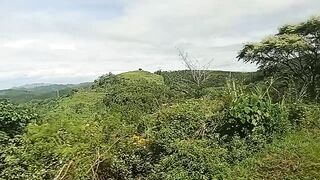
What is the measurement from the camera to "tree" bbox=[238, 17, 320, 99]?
14.2m

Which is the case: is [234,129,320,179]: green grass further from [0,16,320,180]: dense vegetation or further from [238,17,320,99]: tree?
[238,17,320,99]: tree

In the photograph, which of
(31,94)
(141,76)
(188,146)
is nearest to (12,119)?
(188,146)

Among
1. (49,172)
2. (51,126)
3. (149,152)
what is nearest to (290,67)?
(149,152)

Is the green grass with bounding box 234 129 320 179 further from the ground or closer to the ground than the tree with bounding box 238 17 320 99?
closer to the ground

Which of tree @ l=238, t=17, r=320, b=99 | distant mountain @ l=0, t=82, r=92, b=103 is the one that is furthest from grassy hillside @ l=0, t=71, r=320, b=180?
distant mountain @ l=0, t=82, r=92, b=103

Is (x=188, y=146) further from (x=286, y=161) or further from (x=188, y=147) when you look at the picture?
(x=286, y=161)

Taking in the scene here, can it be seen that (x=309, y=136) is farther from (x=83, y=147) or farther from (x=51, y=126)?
(x=51, y=126)

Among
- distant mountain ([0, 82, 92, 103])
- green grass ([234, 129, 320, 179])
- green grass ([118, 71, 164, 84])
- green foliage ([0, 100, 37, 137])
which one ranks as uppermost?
green grass ([118, 71, 164, 84])

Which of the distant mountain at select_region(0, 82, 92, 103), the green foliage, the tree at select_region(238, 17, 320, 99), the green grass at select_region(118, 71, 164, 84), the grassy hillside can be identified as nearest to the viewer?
the grassy hillside

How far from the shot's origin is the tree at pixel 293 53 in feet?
46.5

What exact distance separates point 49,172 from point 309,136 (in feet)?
Result: 17.3

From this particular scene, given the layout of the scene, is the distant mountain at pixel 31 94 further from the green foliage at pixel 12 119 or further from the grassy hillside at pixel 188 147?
the grassy hillside at pixel 188 147

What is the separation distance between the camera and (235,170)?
7.91 m

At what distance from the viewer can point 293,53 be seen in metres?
14.6
